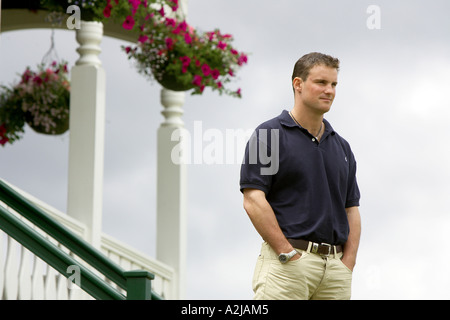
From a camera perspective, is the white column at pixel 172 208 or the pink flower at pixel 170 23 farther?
the white column at pixel 172 208

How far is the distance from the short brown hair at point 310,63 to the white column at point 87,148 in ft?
12.2

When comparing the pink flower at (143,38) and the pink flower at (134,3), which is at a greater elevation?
the pink flower at (134,3)

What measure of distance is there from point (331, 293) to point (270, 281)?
0.25 metres

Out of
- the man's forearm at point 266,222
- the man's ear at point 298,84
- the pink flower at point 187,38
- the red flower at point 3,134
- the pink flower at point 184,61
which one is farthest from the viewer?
the red flower at point 3,134

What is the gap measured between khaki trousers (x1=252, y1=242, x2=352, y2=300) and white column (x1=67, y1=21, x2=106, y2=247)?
3610mm

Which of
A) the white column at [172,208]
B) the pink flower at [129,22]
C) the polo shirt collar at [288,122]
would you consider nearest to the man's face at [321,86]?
the polo shirt collar at [288,122]

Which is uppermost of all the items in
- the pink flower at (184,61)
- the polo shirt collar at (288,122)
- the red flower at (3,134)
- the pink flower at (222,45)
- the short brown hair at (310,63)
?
the pink flower at (222,45)

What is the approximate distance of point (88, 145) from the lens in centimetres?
617

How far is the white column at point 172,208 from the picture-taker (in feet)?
24.0

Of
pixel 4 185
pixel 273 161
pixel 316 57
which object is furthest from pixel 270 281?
pixel 4 185

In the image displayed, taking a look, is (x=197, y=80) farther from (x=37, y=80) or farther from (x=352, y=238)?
(x=352, y=238)

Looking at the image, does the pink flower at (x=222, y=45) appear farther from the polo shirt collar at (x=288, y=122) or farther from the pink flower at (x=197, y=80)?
the polo shirt collar at (x=288, y=122)

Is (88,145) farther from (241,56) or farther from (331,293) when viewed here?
(331,293)

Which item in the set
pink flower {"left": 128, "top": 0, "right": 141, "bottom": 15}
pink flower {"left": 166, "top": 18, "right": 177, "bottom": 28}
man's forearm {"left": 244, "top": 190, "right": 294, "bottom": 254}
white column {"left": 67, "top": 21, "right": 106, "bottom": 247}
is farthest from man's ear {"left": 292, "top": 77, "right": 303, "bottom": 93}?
pink flower {"left": 166, "top": 18, "right": 177, "bottom": 28}
